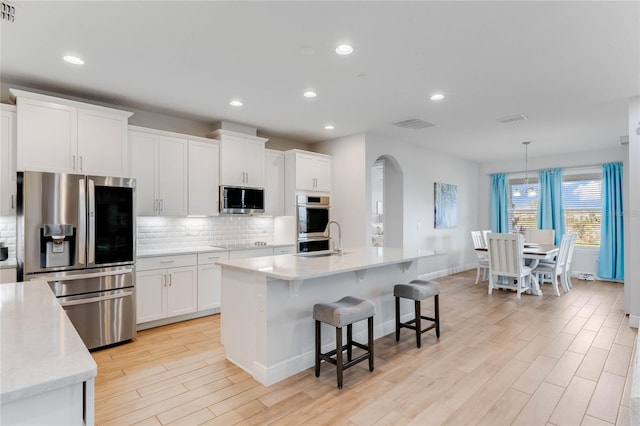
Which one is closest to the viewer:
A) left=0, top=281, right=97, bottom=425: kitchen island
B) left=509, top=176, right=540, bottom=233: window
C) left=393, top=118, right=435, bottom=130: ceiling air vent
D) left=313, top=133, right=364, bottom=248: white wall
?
left=0, top=281, right=97, bottom=425: kitchen island

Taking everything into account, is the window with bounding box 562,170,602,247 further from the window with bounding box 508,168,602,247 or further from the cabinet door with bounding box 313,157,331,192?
the cabinet door with bounding box 313,157,331,192

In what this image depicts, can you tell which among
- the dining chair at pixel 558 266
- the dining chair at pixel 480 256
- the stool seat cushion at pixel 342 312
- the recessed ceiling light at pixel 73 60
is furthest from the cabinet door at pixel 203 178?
the dining chair at pixel 558 266

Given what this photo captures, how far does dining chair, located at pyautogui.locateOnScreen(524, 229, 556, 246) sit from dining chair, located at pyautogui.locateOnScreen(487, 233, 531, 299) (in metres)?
1.49

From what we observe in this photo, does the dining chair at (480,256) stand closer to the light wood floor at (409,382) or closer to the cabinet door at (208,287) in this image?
the light wood floor at (409,382)

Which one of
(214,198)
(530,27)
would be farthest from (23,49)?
(530,27)

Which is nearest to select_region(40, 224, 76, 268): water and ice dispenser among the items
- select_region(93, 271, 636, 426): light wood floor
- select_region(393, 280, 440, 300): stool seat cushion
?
select_region(93, 271, 636, 426): light wood floor

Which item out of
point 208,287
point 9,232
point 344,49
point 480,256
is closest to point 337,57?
point 344,49

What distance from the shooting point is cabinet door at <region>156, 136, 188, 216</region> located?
4340mm

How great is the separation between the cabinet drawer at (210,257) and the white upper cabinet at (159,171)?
0.62 metres

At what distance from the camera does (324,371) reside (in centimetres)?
293

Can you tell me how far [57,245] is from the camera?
3281 millimetres

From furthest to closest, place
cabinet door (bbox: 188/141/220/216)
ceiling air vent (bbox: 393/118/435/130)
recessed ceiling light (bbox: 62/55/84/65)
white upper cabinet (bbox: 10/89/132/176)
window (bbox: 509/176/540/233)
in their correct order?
window (bbox: 509/176/540/233) → ceiling air vent (bbox: 393/118/435/130) → cabinet door (bbox: 188/141/220/216) → white upper cabinet (bbox: 10/89/132/176) → recessed ceiling light (bbox: 62/55/84/65)

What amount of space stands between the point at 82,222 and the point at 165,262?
1013 mm

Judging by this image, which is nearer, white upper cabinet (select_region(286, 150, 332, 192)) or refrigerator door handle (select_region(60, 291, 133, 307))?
refrigerator door handle (select_region(60, 291, 133, 307))
